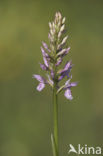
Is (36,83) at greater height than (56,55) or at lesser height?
greater

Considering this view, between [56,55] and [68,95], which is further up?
[56,55]

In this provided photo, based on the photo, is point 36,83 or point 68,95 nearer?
point 68,95

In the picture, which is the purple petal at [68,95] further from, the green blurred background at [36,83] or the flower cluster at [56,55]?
the green blurred background at [36,83]

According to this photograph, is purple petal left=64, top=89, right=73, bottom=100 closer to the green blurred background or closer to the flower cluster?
the flower cluster

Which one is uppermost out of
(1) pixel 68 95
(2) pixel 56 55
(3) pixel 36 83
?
(3) pixel 36 83

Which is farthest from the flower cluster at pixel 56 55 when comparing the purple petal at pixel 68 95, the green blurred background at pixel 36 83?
the green blurred background at pixel 36 83

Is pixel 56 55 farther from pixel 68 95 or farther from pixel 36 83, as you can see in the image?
pixel 36 83

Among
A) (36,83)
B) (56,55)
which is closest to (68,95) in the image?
(56,55)

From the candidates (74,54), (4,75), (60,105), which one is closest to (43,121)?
(60,105)
